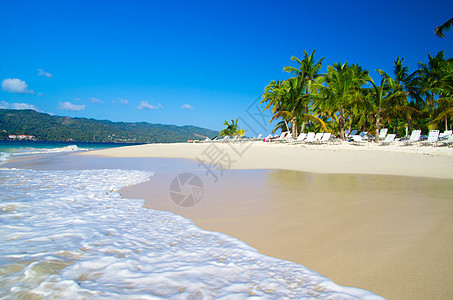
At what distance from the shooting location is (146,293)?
4.87 ft

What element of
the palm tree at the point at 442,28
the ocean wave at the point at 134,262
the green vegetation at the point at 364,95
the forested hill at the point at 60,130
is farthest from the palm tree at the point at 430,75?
the forested hill at the point at 60,130

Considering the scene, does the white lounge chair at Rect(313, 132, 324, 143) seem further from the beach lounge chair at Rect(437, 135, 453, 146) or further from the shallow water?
the shallow water

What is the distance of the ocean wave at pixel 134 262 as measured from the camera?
1.51 m

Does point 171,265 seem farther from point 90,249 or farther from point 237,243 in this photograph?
point 90,249

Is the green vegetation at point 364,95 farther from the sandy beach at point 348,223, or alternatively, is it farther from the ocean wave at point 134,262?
the ocean wave at point 134,262

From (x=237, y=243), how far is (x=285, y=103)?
66.3 ft

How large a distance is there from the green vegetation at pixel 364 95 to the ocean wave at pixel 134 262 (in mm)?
17568

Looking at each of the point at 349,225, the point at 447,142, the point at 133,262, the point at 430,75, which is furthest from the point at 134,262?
the point at 430,75

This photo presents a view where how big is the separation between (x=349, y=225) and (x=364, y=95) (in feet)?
73.9

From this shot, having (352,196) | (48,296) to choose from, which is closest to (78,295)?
(48,296)

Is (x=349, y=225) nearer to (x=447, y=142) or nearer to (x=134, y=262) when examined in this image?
(x=134, y=262)

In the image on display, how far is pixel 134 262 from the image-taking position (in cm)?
188

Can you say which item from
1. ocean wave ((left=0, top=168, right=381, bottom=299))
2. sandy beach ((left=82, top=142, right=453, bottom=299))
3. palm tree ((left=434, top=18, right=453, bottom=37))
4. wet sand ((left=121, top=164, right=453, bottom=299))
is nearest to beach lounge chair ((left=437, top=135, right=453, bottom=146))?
palm tree ((left=434, top=18, right=453, bottom=37))

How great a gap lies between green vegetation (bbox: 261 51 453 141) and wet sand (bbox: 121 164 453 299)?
14.4 m
